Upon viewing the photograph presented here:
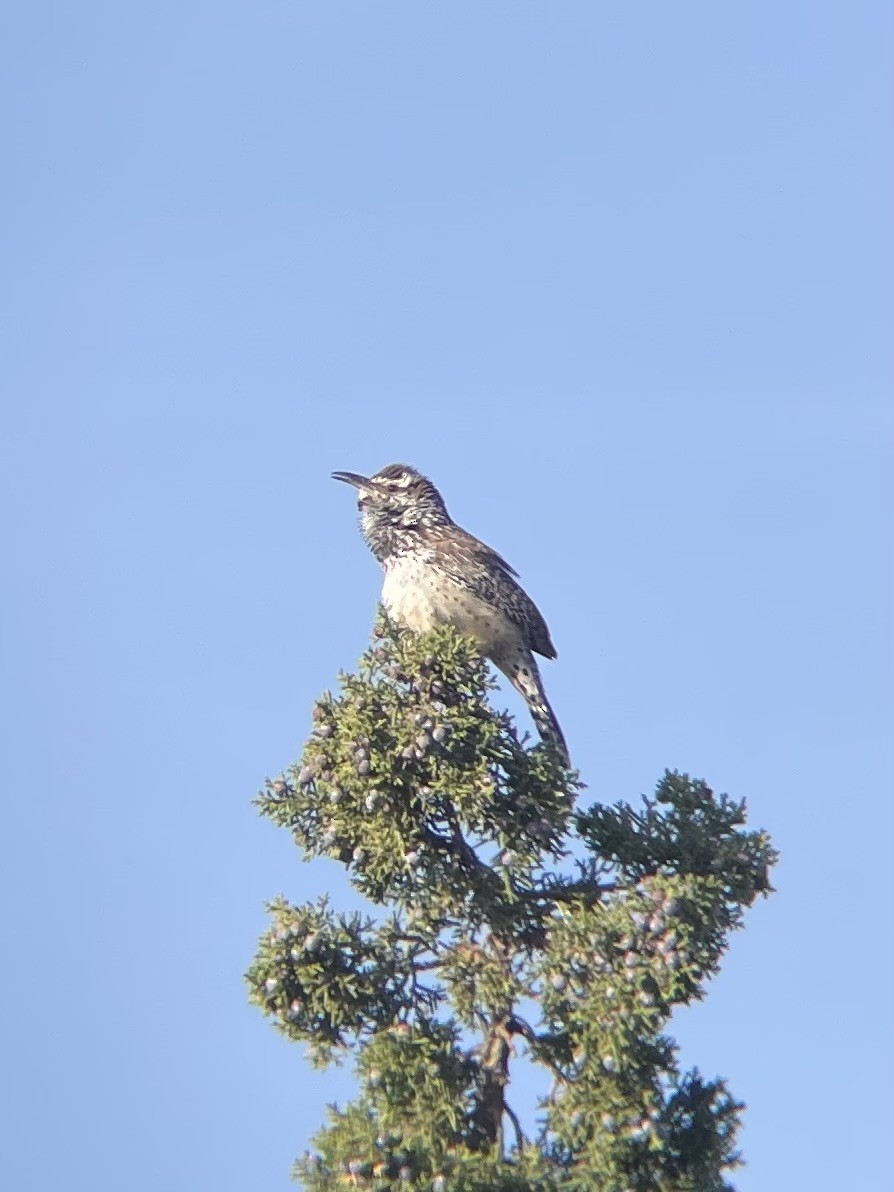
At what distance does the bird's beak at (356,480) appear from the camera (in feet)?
35.1

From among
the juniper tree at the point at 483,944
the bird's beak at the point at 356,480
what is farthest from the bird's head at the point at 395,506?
the juniper tree at the point at 483,944

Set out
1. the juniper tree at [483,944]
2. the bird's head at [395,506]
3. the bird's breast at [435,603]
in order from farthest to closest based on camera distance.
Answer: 1. the bird's head at [395,506]
2. the bird's breast at [435,603]
3. the juniper tree at [483,944]

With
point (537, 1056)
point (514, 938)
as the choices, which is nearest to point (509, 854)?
point (514, 938)

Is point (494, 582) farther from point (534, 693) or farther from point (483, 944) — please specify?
point (483, 944)

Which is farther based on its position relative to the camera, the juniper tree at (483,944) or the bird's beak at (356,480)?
the bird's beak at (356,480)

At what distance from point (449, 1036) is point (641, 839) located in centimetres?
104

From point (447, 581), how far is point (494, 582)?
0.35 meters

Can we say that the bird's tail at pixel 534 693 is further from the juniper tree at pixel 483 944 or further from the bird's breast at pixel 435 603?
the juniper tree at pixel 483 944

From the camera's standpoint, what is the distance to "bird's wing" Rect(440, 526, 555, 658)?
1016 centimetres

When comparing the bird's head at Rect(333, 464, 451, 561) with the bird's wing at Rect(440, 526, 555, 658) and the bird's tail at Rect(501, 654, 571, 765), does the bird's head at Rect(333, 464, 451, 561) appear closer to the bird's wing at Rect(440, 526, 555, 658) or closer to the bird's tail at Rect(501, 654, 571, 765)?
the bird's wing at Rect(440, 526, 555, 658)

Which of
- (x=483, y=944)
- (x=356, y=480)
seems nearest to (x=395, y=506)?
(x=356, y=480)

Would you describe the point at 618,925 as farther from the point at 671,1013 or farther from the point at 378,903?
the point at 378,903

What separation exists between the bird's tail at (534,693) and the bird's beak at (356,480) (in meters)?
1.32

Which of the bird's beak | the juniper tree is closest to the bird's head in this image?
the bird's beak
